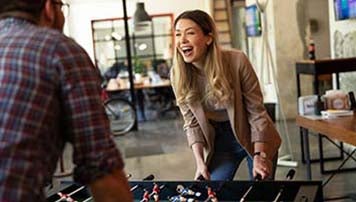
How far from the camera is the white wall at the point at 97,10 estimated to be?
475 inches

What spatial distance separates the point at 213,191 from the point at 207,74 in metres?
0.70

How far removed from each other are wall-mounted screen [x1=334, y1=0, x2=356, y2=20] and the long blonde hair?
301cm

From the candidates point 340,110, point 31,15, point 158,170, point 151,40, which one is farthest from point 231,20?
point 31,15

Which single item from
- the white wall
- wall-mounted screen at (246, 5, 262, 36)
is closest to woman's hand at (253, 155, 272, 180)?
Result: wall-mounted screen at (246, 5, 262, 36)

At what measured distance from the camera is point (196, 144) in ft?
8.63

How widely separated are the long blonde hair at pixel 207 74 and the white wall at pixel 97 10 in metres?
9.58

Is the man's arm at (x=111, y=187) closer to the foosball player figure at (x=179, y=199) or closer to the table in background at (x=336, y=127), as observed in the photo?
the foosball player figure at (x=179, y=199)

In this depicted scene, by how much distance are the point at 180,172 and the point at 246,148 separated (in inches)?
117

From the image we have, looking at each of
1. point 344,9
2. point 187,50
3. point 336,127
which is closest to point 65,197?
point 187,50

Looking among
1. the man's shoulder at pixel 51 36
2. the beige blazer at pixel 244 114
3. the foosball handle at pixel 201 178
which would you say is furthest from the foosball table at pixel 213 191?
the man's shoulder at pixel 51 36

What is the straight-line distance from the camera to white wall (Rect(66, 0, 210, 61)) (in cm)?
1205

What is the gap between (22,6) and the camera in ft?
3.53

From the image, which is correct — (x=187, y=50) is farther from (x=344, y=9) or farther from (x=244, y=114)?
(x=344, y=9)

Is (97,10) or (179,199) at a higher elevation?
(97,10)
